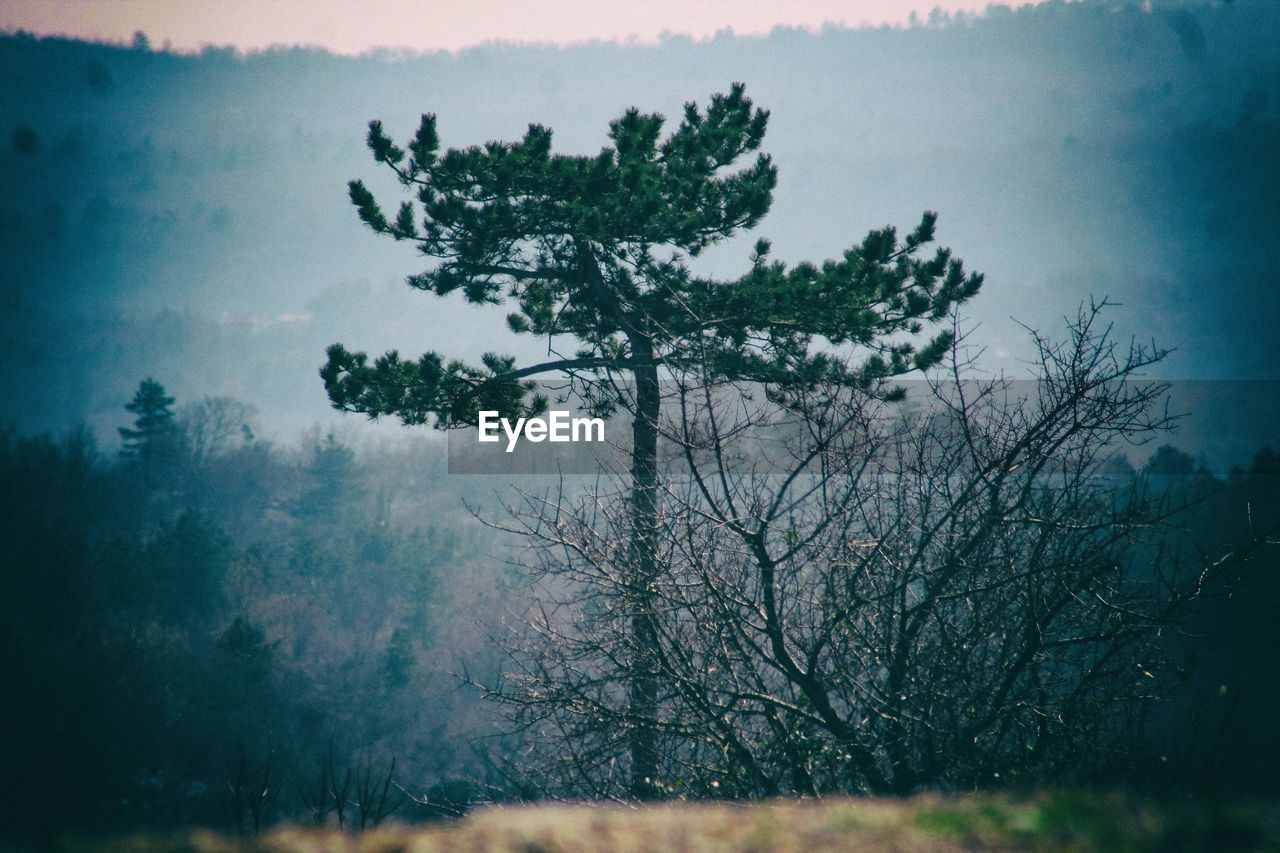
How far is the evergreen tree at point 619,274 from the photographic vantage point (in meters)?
10.2

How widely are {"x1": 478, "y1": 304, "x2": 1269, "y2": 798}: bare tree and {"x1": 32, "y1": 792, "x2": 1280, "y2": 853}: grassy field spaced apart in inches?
119

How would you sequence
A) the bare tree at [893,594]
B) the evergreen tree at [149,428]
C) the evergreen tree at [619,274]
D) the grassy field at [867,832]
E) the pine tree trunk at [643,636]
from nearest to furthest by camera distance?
the grassy field at [867,832] < the bare tree at [893,594] < the pine tree trunk at [643,636] < the evergreen tree at [619,274] < the evergreen tree at [149,428]

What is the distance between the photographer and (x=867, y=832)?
Answer: 2482mm

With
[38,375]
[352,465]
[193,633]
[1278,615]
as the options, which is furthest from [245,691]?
[38,375]

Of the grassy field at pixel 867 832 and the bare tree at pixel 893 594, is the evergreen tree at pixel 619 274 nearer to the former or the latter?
the bare tree at pixel 893 594

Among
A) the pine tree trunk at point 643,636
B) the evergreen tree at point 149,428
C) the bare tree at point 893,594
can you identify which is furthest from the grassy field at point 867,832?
the evergreen tree at point 149,428

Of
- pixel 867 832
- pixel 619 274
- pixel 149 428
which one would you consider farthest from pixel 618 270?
pixel 149 428

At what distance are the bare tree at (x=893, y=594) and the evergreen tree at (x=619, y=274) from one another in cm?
284

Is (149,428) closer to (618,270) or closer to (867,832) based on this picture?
(618,270)

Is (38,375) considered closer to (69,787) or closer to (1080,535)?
(69,787)

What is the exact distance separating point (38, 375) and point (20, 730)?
142986 mm

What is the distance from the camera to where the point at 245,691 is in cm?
4494

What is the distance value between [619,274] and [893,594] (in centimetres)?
678

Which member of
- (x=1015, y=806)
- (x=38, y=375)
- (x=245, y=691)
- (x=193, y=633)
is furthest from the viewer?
(x=38, y=375)
